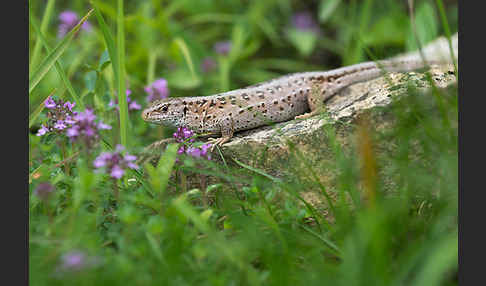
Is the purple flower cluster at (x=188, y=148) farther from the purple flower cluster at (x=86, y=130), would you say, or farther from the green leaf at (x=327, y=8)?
the green leaf at (x=327, y=8)

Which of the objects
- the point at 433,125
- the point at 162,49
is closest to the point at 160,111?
the point at 433,125

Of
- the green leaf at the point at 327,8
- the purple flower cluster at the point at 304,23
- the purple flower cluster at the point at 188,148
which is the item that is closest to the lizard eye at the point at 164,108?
the purple flower cluster at the point at 188,148

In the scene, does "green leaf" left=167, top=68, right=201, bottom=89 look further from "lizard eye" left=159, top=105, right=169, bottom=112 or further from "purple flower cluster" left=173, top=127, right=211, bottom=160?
"purple flower cluster" left=173, top=127, right=211, bottom=160

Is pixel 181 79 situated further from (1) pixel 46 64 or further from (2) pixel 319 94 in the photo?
(1) pixel 46 64

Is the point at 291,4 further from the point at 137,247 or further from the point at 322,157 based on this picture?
the point at 137,247

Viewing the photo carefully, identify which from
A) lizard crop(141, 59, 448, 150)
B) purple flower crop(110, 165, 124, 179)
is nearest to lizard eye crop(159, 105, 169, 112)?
lizard crop(141, 59, 448, 150)
